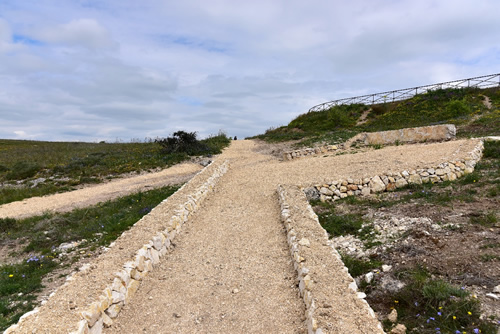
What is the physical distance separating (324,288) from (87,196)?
47.1 ft

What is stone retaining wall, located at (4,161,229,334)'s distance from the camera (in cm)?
435

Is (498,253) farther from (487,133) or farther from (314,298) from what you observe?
(487,133)

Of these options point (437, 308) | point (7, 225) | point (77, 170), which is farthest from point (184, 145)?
point (437, 308)

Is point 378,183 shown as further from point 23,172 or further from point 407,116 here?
point 407,116

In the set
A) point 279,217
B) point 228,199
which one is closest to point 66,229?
point 228,199

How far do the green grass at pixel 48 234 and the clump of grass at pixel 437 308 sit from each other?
6.24 meters

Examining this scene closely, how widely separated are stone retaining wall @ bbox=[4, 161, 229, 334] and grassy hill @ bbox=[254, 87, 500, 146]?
18104 mm

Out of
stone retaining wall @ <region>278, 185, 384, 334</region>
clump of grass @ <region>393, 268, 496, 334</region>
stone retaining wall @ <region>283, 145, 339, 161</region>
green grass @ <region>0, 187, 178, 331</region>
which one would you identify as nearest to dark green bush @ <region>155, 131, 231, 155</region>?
stone retaining wall @ <region>283, 145, 339, 161</region>

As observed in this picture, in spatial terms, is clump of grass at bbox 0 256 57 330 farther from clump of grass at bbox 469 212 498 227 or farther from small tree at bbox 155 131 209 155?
small tree at bbox 155 131 209 155

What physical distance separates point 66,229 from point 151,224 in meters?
4.61

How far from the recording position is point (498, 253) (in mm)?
5633

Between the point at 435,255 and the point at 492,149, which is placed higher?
the point at 492,149

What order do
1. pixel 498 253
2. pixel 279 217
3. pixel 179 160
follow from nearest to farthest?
1. pixel 498 253
2. pixel 279 217
3. pixel 179 160

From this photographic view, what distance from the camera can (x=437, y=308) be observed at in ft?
15.0
